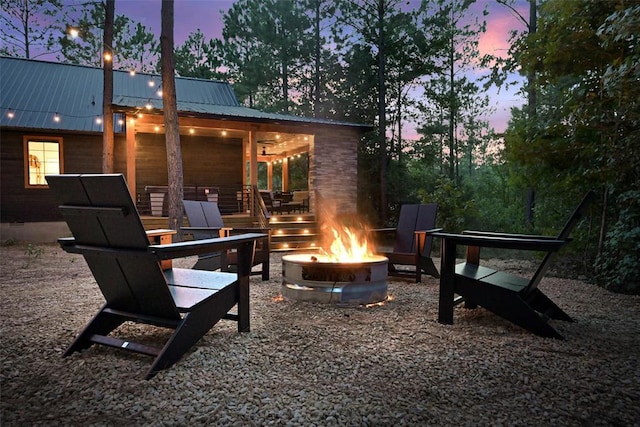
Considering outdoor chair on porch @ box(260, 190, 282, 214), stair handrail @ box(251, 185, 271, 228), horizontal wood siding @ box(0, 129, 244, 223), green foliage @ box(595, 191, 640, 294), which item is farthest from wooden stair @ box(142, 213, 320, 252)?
green foliage @ box(595, 191, 640, 294)

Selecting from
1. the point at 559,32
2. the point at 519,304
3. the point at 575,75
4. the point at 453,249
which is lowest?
the point at 519,304

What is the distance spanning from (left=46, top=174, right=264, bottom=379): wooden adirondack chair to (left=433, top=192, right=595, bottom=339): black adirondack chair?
1810 millimetres

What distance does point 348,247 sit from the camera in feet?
14.6

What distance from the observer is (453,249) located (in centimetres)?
329

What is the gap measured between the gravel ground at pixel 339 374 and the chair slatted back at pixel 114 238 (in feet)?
1.43

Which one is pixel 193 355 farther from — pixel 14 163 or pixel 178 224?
pixel 14 163

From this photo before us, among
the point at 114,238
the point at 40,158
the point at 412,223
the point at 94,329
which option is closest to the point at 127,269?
the point at 114,238

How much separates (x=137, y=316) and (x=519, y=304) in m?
2.70

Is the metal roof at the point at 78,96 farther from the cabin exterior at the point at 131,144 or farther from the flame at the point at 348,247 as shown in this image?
the flame at the point at 348,247

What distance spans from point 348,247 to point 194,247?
2.27m

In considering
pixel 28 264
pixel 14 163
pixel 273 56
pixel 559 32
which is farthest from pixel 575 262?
pixel 273 56

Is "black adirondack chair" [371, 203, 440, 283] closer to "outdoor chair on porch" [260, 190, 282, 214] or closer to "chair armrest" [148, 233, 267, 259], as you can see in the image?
"chair armrest" [148, 233, 267, 259]

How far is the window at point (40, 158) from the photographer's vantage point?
11172mm

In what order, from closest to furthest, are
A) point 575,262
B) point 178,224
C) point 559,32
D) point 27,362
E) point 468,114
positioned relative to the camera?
point 27,362, point 559,32, point 575,262, point 178,224, point 468,114
